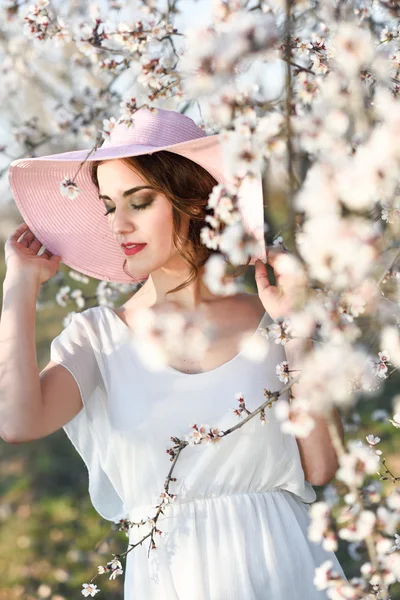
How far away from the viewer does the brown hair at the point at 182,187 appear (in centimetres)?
162

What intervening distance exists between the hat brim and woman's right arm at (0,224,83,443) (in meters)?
0.15

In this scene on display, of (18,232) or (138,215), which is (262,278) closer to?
(138,215)

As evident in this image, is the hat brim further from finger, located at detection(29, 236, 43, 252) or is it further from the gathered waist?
the gathered waist

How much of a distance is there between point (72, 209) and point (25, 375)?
512mm

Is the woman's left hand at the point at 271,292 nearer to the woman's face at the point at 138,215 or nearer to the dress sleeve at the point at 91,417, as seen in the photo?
the woman's face at the point at 138,215

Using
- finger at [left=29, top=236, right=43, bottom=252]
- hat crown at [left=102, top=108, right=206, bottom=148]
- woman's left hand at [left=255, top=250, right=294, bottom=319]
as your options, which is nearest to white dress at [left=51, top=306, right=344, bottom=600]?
woman's left hand at [left=255, top=250, right=294, bottom=319]

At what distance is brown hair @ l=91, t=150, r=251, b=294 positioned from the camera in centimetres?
162

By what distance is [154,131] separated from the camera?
1642 millimetres

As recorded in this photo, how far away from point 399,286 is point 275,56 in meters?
0.42

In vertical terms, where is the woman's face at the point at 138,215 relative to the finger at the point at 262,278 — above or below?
above

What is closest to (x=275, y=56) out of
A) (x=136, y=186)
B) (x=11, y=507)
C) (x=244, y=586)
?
(x=136, y=186)

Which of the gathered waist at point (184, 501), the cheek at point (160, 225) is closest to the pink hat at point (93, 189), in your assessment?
the cheek at point (160, 225)

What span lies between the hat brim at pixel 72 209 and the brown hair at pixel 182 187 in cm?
3

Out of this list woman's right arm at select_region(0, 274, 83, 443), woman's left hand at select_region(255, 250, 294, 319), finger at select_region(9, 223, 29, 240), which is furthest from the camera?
finger at select_region(9, 223, 29, 240)
